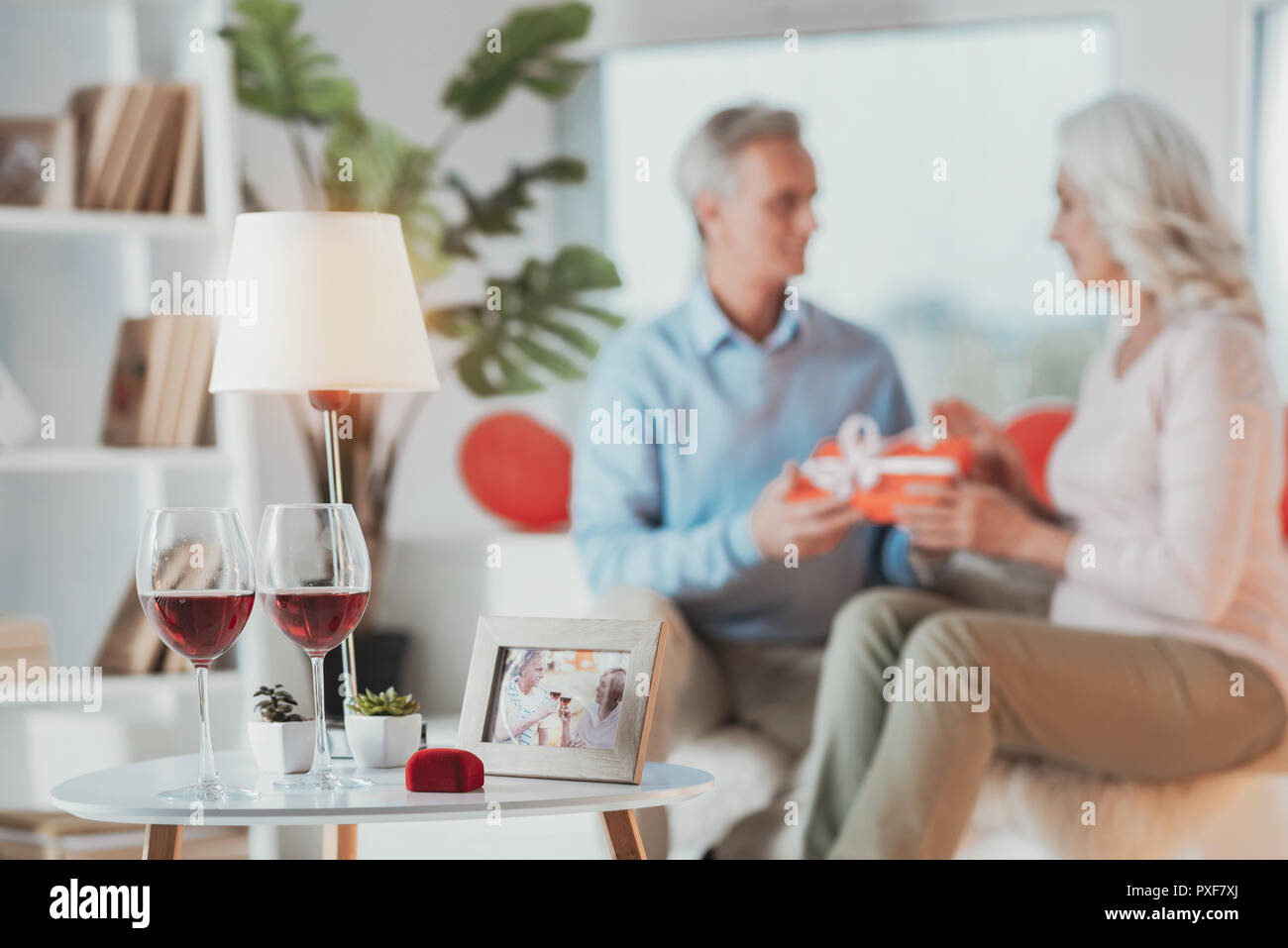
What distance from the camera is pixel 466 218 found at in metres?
3.33

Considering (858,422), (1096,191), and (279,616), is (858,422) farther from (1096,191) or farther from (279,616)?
(279,616)

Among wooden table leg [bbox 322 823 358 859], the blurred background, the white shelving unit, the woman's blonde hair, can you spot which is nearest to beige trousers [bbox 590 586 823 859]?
the blurred background

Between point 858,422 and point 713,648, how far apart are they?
1.69 feet

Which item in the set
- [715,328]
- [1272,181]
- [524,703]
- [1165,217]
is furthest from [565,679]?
[1272,181]

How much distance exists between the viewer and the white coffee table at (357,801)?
1.10 meters

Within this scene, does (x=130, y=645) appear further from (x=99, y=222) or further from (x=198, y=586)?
(x=198, y=586)

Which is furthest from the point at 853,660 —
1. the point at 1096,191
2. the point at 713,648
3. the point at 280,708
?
the point at 280,708

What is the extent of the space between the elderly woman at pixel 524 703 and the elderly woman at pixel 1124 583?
3.25 ft

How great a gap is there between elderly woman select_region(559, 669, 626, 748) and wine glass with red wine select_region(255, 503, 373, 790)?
17cm

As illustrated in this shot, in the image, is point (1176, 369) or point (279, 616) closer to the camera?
point (279, 616)

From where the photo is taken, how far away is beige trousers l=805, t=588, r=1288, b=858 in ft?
7.46

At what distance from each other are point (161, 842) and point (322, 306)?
544 mm

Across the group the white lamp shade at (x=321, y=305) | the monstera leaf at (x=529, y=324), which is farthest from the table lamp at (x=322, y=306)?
the monstera leaf at (x=529, y=324)

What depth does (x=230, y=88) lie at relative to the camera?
2783 millimetres
